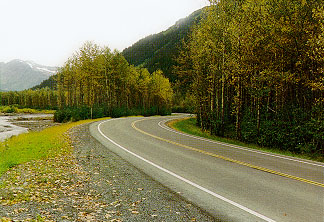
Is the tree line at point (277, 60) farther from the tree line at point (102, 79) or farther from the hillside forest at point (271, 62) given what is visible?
the tree line at point (102, 79)

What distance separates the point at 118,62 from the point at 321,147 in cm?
3704

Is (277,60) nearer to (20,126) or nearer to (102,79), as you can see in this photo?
(102,79)

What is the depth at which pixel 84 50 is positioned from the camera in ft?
127

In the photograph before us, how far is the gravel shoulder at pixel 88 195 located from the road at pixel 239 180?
0.60 metres

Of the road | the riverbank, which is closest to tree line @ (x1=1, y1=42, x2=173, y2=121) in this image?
the riverbank

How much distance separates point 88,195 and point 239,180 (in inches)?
190

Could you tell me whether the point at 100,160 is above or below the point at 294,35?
below

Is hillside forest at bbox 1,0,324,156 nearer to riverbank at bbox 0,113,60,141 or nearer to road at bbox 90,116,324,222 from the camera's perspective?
road at bbox 90,116,324,222

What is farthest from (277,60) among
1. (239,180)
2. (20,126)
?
(20,126)

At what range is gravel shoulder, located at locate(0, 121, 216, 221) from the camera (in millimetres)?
5328

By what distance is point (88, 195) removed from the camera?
6.64m

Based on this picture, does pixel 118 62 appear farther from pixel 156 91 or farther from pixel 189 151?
pixel 189 151

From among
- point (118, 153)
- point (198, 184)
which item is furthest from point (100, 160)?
point (198, 184)

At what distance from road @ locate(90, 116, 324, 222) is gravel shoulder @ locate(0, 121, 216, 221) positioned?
1.98ft
